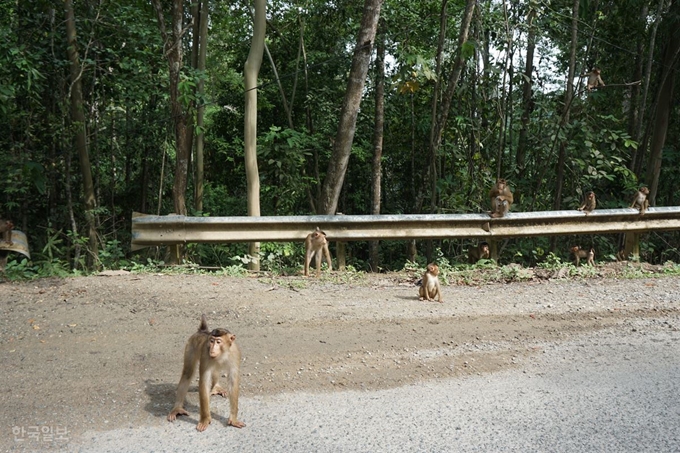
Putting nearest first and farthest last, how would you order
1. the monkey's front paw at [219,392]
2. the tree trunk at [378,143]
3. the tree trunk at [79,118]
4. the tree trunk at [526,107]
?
the monkey's front paw at [219,392]
the tree trunk at [79,118]
the tree trunk at [378,143]
the tree trunk at [526,107]

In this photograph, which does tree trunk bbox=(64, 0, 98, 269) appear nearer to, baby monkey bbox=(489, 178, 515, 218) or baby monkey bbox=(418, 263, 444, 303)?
baby monkey bbox=(418, 263, 444, 303)

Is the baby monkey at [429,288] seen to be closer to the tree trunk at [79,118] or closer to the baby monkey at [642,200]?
the baby monkey at [642,200]

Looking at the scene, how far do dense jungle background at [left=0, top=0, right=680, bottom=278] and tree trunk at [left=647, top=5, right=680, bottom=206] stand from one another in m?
0.05

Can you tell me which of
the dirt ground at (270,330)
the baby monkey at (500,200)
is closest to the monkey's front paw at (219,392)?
the dirt ground at (270,330)

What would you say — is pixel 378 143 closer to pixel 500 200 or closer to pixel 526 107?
pixel 500 200

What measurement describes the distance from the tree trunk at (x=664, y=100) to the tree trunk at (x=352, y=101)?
695 cm

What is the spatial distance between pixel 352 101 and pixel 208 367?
6.83 meters

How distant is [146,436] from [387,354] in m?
2.28

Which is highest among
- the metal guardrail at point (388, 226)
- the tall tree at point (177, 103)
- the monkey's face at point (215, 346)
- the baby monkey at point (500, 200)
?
the tall tree at point (177, 103)

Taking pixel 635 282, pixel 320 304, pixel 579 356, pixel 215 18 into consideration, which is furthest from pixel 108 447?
pixel 215 18

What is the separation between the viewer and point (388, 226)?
30.9ft

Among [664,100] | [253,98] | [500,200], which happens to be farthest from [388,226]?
[664,100]

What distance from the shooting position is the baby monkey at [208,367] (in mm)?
4328

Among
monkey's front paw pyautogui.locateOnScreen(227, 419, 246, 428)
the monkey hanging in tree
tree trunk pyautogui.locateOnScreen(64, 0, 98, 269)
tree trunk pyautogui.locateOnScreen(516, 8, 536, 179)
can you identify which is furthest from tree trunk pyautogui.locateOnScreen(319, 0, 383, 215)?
monkey's front paw pyautogui.locateOnScreen(227, 419, 246, 428)
